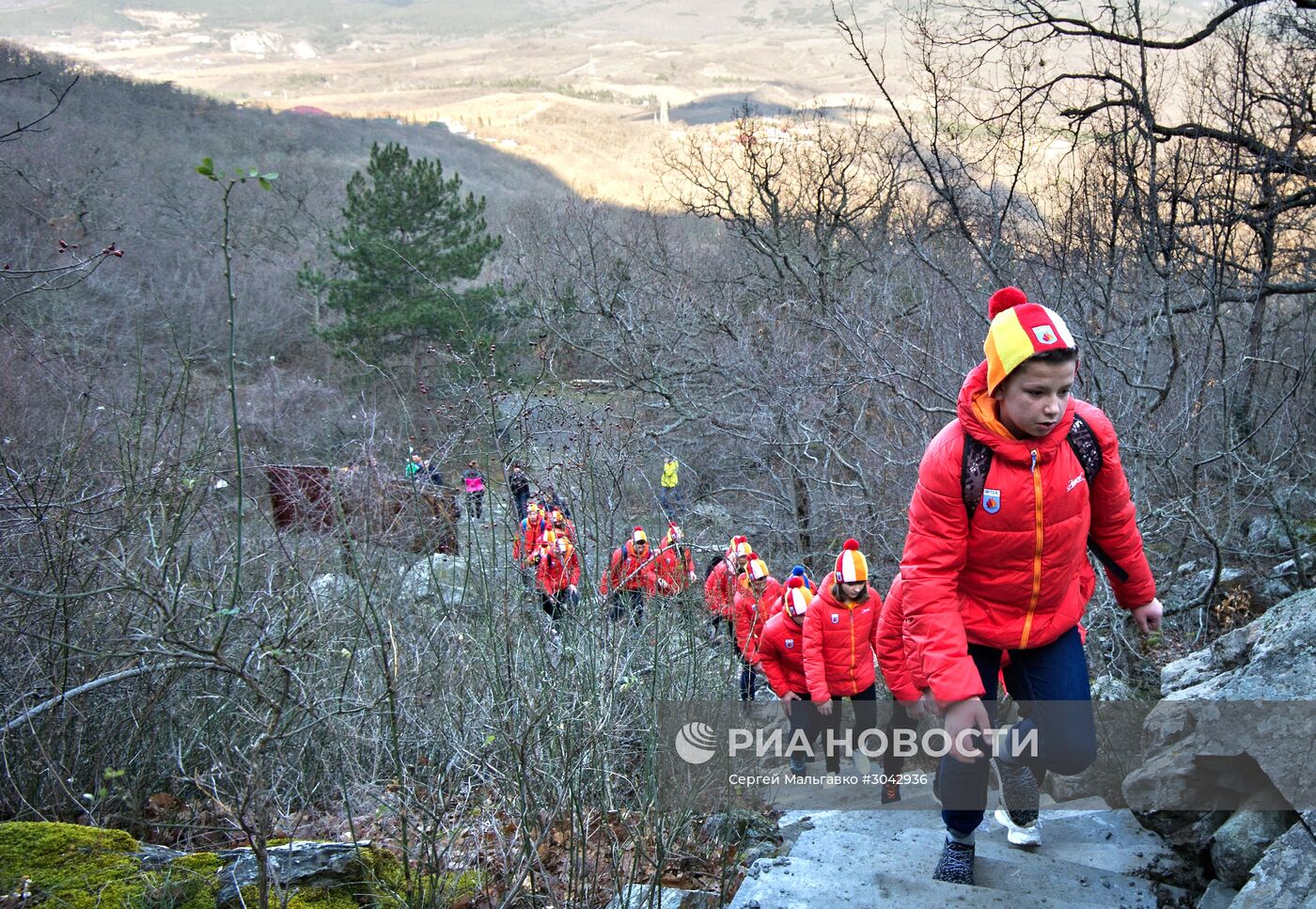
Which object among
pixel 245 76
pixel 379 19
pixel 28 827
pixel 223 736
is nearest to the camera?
pixel 28 827

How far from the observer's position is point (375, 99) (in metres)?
107

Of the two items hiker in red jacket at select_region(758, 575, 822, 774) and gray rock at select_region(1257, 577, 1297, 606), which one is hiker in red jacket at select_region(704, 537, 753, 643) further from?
gray rock at select_region(1257, 577, 1297, 606)

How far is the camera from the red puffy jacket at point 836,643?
5.09m

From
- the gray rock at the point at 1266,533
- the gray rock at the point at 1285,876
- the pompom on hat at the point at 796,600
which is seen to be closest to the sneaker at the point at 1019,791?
the gray rock at the point at 1285,876

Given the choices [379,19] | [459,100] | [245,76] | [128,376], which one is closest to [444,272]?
[128,376]

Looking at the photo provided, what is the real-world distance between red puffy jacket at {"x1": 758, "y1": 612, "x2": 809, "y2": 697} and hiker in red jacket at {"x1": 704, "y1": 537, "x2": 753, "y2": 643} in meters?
0.28

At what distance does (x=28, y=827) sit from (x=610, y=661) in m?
1.94

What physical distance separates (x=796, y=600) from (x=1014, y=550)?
273 centimetres

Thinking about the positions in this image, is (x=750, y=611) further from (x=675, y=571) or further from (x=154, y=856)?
(x=154, y=856)

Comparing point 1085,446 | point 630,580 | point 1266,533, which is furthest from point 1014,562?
point 1266,533

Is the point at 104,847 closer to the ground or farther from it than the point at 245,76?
closer to the ground

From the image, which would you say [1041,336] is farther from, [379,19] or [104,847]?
[379,19]

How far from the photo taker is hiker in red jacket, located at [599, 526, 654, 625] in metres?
4.07

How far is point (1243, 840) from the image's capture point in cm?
285
